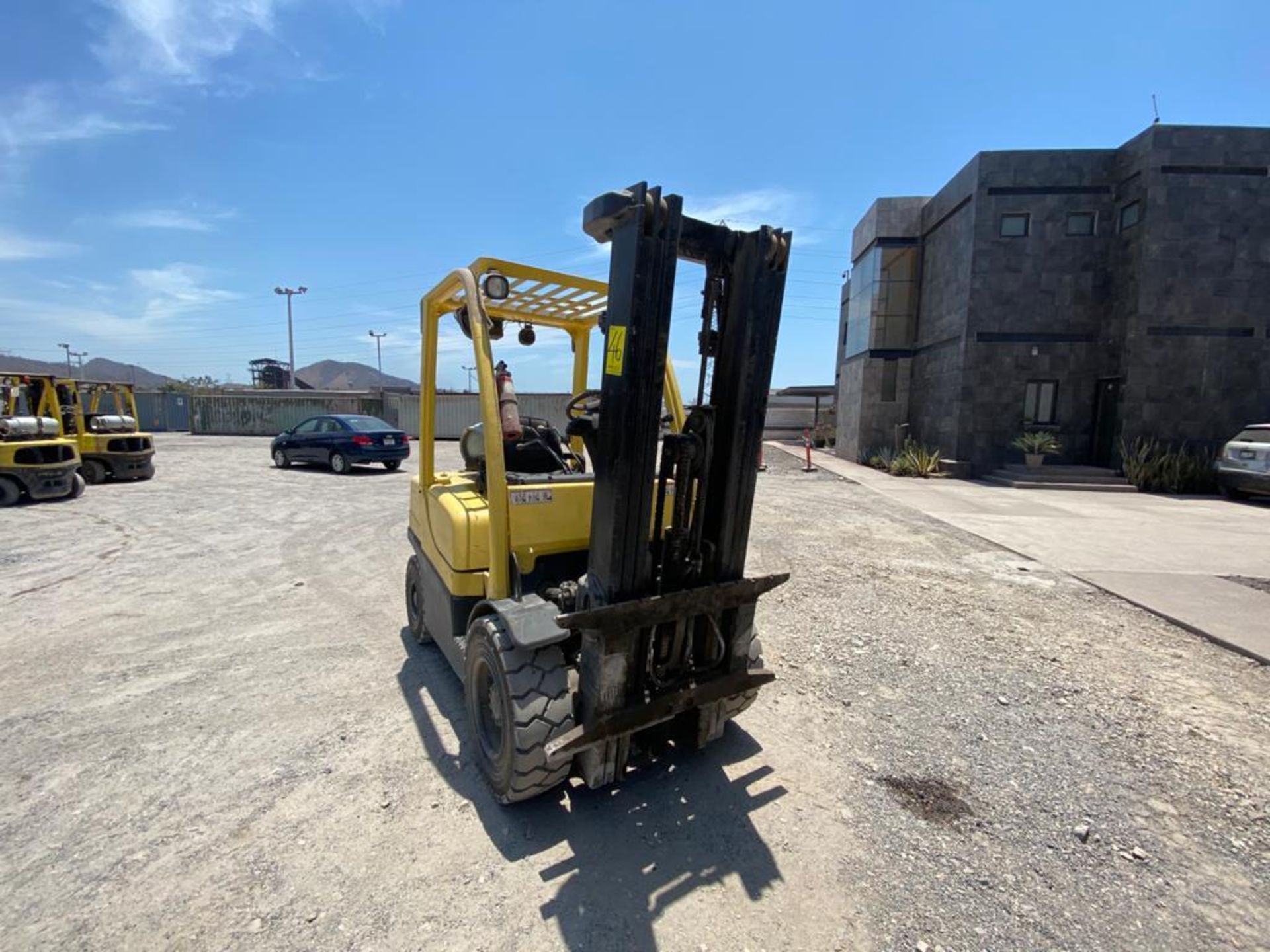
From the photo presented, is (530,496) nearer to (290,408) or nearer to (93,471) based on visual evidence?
(93,471)

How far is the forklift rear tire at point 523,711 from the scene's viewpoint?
7.84 feet

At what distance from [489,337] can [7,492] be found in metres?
12.4

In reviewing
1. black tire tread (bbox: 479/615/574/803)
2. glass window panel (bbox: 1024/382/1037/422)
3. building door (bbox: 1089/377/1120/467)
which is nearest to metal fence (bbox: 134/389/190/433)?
black tire tread (bbox: 479/615/574/803)

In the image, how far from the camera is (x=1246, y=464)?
12156 mm

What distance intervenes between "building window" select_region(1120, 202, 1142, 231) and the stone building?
0.05 m

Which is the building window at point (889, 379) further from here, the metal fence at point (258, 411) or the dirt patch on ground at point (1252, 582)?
the metal fence at point (258, 411)

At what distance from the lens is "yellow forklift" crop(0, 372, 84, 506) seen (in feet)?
32.7

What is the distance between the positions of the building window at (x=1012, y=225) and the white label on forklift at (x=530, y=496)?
19.5m

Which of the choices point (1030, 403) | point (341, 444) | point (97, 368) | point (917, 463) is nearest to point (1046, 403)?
point (1030, 403)

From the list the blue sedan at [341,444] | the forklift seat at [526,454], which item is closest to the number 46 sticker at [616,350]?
the forklift seat at [526,454]

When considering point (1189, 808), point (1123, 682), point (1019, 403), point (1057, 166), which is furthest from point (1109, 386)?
point (1189, 808)

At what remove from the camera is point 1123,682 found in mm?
4055

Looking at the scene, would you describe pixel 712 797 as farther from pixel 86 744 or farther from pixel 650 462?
pixel 86 744

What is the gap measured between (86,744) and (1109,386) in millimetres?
21432
